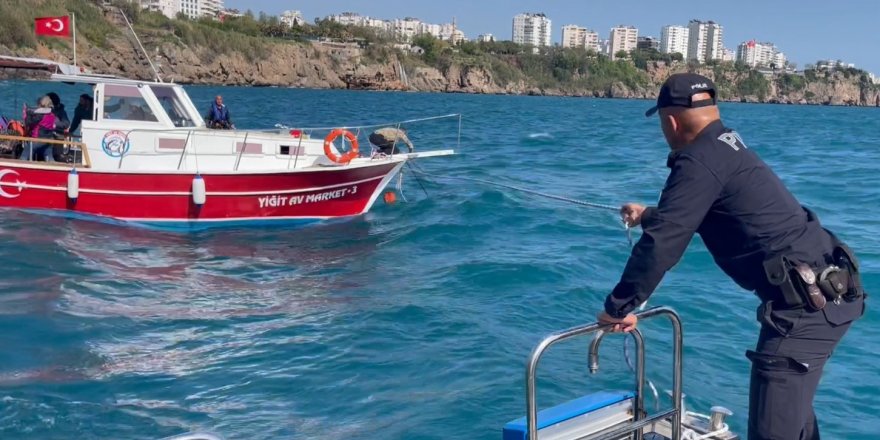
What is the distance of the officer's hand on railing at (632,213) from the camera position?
380 cm

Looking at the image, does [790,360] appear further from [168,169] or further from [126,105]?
[126,105]

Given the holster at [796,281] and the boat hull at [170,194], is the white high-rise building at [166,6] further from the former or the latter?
the holster at [796,281]

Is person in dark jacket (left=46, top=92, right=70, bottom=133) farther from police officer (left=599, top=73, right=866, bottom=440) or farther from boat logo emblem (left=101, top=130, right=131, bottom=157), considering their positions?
police officer (left=599, top=73, right=866, bottom=440)

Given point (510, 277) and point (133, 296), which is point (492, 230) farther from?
point (133, 296)

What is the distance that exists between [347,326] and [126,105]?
7278 mm

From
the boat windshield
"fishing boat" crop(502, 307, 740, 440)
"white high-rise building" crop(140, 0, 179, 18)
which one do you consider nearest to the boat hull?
the boat windshield

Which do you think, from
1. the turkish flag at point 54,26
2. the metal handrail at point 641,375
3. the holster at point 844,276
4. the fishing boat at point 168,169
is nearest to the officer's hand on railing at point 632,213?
the metal handrail at point 641,375

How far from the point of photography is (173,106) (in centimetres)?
1466

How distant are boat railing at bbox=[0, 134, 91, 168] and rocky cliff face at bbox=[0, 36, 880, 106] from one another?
53.0 meters

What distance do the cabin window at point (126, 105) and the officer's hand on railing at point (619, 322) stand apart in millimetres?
12049

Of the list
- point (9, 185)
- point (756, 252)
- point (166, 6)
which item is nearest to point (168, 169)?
point (9, 185)

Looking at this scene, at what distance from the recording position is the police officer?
339 cm

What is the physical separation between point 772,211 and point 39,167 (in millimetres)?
12510

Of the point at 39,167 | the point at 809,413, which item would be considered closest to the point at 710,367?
the point at 809,413
